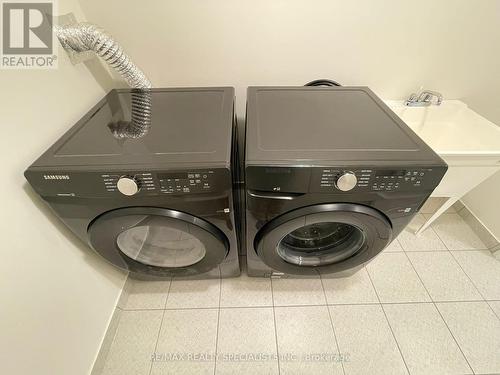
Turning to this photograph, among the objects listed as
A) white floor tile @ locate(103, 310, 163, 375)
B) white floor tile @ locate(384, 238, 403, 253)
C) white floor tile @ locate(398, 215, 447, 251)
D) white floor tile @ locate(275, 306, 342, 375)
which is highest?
white floor tile @ locate(398, 215, 447, 251)

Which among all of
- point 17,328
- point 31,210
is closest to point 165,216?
point 31,210

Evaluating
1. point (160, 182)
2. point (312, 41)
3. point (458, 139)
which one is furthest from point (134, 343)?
point (458, 139)

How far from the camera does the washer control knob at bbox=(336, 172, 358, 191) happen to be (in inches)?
24.5

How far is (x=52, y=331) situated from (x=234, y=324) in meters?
0.69

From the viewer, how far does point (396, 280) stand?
1236 mm

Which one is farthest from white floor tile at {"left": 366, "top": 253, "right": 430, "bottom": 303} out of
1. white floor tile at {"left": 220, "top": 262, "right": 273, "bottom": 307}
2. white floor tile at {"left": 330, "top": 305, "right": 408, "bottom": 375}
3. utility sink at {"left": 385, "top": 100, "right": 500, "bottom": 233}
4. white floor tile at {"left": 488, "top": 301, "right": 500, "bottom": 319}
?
white floor tile at {"left": 220, "top": 262, "right": 273, "bottom": 307}

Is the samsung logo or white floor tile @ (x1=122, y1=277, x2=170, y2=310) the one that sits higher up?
the samsung logo

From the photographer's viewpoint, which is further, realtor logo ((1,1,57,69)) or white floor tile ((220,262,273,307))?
white floor tile ((220,262,273,307))

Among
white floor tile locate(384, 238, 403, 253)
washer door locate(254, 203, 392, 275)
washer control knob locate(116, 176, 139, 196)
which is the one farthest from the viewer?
white floor tile locate(384, 238, 403, 253)

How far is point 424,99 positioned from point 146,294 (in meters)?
1.77

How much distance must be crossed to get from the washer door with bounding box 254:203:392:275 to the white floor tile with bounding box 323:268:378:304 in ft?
1.01

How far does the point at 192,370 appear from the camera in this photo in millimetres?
963

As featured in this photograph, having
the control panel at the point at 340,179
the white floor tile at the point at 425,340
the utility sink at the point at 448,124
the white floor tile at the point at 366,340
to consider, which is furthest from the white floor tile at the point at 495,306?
the control panel at the point at 340,179

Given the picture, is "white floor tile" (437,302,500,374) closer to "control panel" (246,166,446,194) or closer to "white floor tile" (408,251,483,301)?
"white floor tile" (408,251,483,301)
